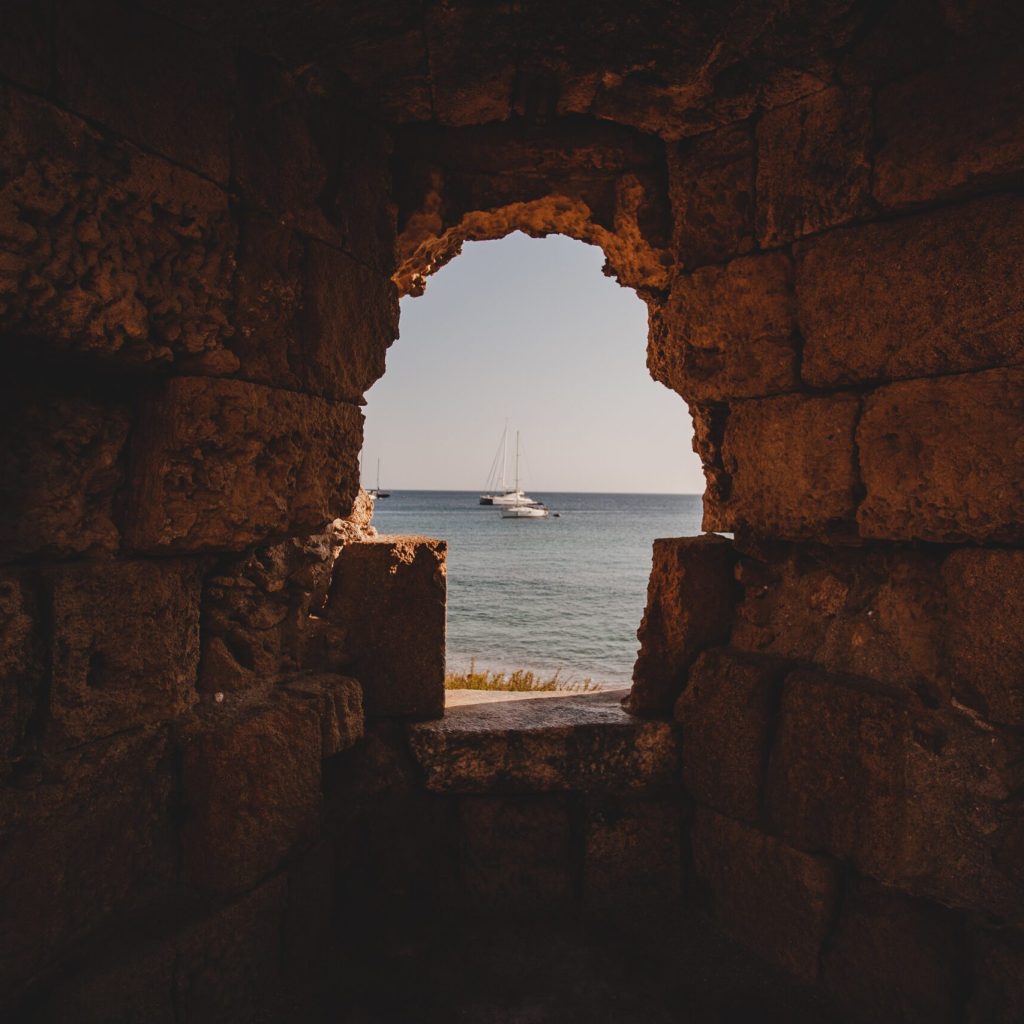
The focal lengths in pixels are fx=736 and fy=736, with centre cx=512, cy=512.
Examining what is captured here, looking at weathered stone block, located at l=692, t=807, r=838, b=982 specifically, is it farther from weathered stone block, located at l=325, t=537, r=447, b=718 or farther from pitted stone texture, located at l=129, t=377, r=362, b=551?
pitted stone texture, located at l=129, t=377, r=362, b=551

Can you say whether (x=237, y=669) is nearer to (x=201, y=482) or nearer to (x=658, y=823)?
(x=201, y=482)

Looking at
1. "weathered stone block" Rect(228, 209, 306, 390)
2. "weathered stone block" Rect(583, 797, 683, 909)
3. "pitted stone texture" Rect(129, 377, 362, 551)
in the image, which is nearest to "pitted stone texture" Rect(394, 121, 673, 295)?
"weathered stone block" Rect(228, 209, 306, 390)

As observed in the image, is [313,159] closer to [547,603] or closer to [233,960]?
[233,960]

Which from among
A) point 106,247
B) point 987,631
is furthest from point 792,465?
point 106,247

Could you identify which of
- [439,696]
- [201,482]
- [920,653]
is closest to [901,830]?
[920,653]

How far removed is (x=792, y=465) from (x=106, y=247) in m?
2.32

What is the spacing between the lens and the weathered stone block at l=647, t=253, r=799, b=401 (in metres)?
2.79

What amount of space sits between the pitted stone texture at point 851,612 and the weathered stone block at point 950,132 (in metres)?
1.19

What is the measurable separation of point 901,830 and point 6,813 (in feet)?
8.44

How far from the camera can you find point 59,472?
2.04 m

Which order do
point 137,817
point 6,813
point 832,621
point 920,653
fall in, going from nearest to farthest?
point 6,813
point 137,817
point 920,653
point 832,621

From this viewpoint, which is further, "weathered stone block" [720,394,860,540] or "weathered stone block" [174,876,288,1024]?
"weathered stone block" [720,394,860,540]

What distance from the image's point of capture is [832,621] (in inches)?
108

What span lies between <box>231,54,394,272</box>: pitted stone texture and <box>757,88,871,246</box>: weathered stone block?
4.84 ft
